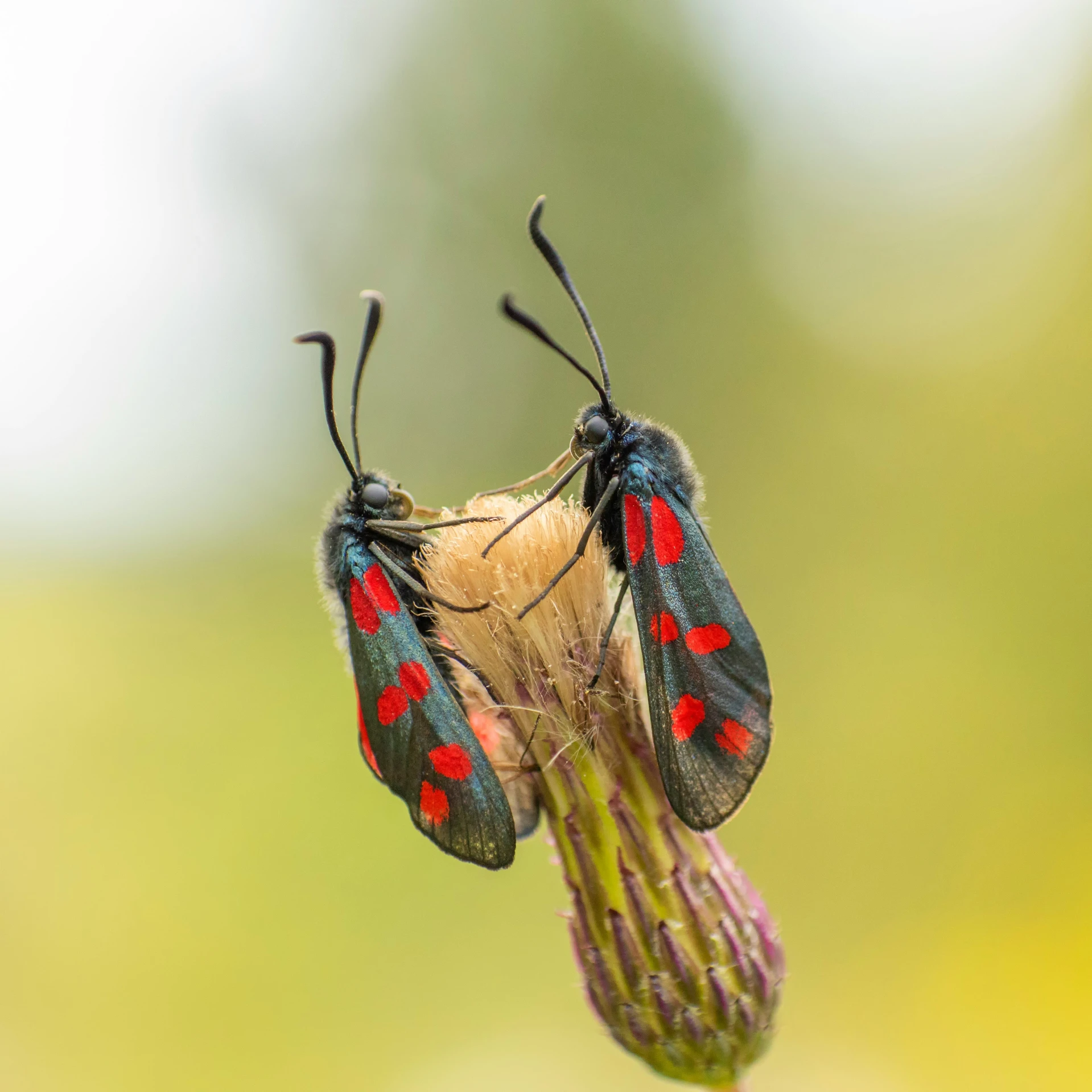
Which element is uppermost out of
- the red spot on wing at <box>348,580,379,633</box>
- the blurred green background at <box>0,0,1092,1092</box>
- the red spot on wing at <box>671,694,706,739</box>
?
the blurred green background at <box>0,0,1092,1092</box>

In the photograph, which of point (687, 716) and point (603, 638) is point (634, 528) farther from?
point (687, 716)

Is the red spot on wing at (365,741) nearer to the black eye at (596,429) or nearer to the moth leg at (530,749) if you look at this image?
the moth leg at (530,749)

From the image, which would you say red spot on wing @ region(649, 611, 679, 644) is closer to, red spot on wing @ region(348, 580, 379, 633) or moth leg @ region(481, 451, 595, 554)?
moth leg @ region(481, 451, 595, 554)

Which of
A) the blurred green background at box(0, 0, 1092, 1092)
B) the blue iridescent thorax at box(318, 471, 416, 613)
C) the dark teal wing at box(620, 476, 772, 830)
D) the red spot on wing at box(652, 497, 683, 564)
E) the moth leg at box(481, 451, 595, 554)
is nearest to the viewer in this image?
the dark teal wing at box(620, 476, 772, 830)

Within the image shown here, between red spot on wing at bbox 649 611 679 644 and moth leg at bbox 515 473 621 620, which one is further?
moth leg at bbox 515 473 621 620

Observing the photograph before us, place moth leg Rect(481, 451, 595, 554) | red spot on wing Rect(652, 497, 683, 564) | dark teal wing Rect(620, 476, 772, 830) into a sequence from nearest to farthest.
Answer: dark teal wing Rect(620, 476, 772, 830), red spot on wing Rect(652, 497, 683, 564), moth leg Rect(481, 451, 595, 554)

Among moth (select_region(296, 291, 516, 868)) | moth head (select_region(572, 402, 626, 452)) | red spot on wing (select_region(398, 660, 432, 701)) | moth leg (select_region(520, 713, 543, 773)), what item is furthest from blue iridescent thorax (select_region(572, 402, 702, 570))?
red spot on wing (select_region(398, 660, 432, 701))

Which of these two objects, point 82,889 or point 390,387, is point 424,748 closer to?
point 82,889
